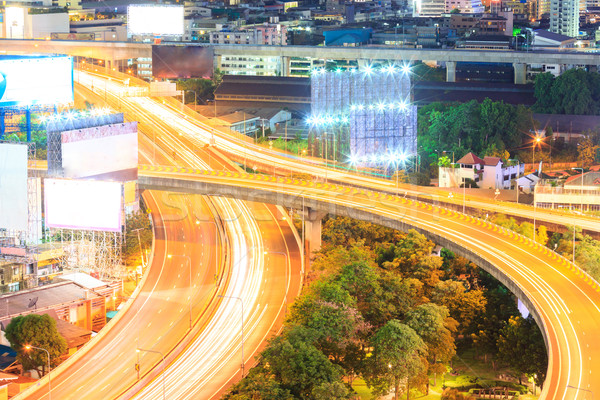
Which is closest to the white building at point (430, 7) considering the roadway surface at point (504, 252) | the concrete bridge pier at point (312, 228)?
the roadway surface at point (504, 252)

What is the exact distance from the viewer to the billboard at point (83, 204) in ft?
112

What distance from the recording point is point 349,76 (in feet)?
160

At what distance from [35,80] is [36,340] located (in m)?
13.7

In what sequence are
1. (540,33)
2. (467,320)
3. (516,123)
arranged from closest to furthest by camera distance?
(467,320) < (516,123) < (540,33)

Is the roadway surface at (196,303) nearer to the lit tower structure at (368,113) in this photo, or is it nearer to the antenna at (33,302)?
the antenna at (33,302)

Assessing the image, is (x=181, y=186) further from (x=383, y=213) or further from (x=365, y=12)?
(x=365, y=12)

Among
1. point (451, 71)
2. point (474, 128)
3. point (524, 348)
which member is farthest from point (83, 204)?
point (451, 71)

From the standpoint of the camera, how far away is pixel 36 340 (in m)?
29.4

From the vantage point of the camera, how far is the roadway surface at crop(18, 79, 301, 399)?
27.6 metres

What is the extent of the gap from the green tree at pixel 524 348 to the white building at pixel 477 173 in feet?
51.8

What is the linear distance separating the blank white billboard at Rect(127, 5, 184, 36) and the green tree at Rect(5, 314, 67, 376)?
39935mm

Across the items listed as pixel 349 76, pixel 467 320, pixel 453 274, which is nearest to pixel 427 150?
pixel 349 76

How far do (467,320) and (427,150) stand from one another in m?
20.3

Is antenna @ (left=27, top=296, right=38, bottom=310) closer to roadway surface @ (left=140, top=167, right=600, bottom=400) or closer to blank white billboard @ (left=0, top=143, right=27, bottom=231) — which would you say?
blank white billboard @ (left=0, top=143, right=27, bottom=231)
